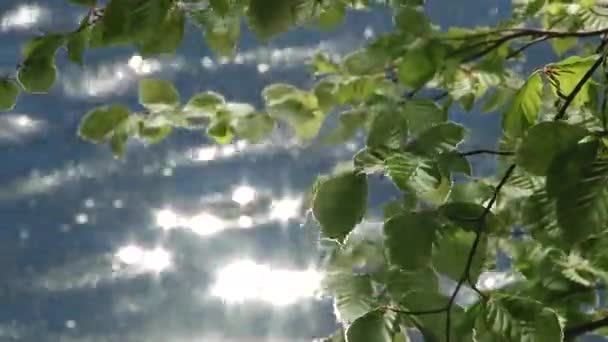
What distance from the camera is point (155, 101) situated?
0.81 metres

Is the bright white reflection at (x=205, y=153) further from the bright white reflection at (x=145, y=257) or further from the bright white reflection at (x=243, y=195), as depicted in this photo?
the bright white reflection at (x=145, y=257)

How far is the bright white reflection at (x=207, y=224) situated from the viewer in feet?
4.88

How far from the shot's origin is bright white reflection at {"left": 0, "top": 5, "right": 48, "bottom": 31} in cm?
159

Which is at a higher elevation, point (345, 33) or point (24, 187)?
point (345, 33)

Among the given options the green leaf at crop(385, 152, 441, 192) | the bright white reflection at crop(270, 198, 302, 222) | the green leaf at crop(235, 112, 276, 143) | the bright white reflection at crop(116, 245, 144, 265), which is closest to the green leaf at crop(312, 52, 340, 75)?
the green leaf at crop(235, 112, 276, 143)

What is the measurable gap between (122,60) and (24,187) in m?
0.30

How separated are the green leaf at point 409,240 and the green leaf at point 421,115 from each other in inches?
6.8

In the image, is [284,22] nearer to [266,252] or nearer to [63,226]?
[266,252]

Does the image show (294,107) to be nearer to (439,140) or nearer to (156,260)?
(439,140)

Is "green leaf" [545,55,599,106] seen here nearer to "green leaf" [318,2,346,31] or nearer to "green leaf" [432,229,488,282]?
"green leaf" [432,229,488,282]

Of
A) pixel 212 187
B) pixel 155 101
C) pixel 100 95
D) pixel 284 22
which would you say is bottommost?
pixel 284 22

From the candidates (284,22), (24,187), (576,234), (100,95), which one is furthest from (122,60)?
(576,234)

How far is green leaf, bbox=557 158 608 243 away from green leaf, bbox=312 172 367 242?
116mm


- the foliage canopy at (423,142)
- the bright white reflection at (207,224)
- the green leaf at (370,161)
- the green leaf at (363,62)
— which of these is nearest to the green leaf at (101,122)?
the foliage canopy at (423,142)
